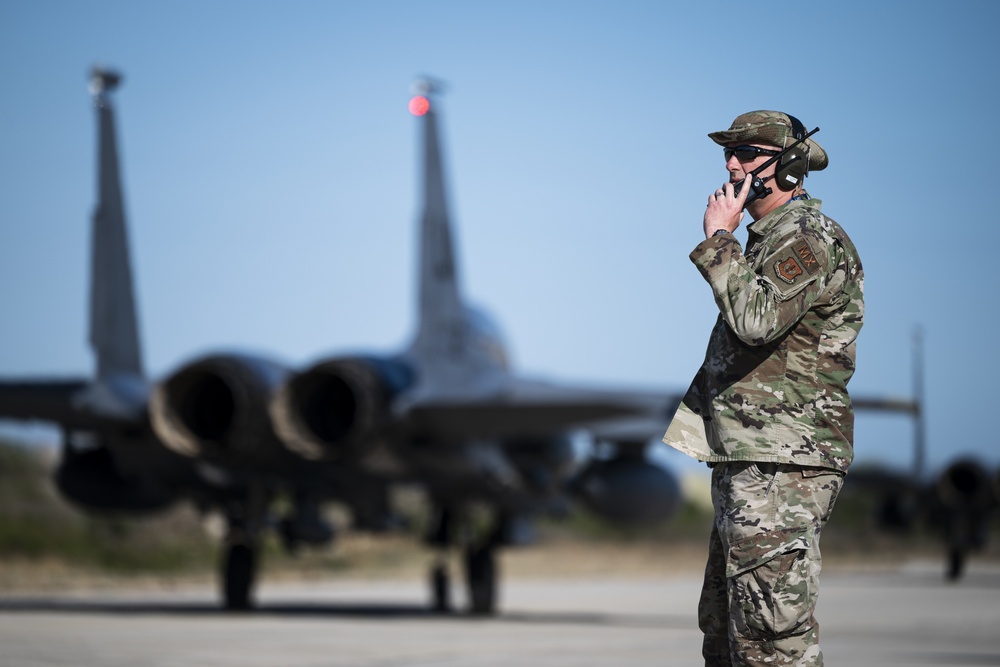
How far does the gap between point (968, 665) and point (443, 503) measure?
7669 mm

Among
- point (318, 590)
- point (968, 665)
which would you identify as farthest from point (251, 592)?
point (968, 665)

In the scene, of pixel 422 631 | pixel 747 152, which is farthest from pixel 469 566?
pixel 747 152

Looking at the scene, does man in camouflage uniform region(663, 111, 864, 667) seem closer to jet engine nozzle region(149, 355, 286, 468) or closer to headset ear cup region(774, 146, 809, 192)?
headset ear cup region(774, 146, 809, 192)

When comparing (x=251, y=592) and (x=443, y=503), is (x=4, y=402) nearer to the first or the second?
(x=251, y=592)

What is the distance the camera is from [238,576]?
14.9 meters

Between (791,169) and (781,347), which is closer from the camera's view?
(781,347)

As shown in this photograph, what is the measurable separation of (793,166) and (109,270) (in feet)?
36.8

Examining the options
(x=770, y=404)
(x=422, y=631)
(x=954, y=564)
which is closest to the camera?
(x=770, y=404)

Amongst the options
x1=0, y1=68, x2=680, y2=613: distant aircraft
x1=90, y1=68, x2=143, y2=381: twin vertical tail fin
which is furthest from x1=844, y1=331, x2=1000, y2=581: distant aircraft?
x1=90, y1=68, x2=143, y2=381: twin vertical tail fin

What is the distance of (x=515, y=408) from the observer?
13.4 m

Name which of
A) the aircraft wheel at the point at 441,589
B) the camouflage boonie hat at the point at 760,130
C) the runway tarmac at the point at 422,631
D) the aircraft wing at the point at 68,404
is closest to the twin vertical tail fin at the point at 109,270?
the aircraft wing at the point at 68,404

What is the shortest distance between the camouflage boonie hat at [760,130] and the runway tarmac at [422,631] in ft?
16.6

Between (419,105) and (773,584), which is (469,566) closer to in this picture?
(419,105)

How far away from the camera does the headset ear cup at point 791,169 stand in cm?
429
